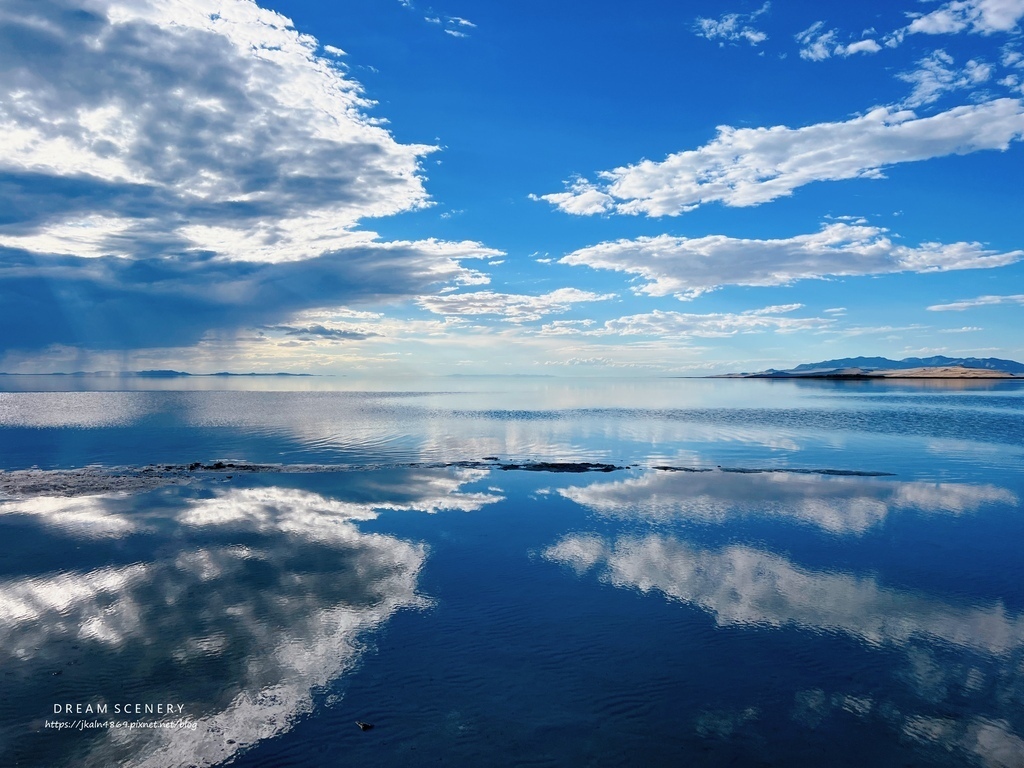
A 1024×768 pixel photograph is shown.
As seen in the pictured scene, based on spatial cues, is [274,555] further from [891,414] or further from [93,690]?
[891,414]

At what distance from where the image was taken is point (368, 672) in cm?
1129

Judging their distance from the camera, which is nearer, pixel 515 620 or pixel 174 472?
pixel 515 620

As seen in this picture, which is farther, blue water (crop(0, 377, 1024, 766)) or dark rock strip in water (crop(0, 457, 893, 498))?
dark rock strip in water (crop(0, 457, 893, 498))

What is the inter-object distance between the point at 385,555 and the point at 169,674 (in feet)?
26.2

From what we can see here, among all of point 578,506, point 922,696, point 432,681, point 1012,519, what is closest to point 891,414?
point 1012,519

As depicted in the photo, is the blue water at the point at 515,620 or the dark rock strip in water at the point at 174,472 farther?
the dark rock strip in water at the point at 174,472

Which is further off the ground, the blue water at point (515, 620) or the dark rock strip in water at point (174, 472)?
the blue water at point (515, 620)

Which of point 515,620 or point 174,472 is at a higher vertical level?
point 515,620

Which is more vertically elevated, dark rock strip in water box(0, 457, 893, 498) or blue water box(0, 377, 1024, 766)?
blue water box(0, 377, 1024, 766)

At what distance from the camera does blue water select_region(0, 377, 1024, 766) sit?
9.48 meters

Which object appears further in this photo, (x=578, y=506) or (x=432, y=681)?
(x=578, y=506)

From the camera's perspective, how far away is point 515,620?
13.8m

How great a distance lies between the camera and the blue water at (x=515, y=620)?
9.48 m

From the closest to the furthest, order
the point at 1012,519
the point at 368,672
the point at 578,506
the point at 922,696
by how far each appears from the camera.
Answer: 1. the point at 922,696
2. the point at 368,672
3. the point at 1012,519
4. the point at 578,506
